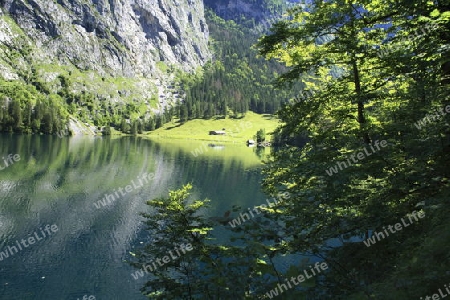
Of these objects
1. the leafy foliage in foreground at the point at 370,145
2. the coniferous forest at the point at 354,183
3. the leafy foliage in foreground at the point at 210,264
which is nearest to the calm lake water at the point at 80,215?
the leafy foliage in foreground at the point at 210,264

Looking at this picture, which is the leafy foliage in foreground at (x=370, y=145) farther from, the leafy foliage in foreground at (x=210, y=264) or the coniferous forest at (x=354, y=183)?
the leafy foliage in foreground at (x=210, y=264)

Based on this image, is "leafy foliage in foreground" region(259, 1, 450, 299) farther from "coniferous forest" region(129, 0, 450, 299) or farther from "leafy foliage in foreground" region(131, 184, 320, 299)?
"leafy foliage in foreground" region(131, 184, 320, 299)

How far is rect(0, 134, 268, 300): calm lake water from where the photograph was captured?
88.9 ft

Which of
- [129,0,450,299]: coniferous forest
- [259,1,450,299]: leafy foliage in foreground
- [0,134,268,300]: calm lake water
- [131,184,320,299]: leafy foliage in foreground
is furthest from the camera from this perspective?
[0,134,268,300]: calm lake water

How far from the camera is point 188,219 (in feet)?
36.2

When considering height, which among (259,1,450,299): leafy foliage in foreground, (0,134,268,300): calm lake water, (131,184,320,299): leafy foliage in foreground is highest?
(259,1,450,299): leafy foliage in foreground

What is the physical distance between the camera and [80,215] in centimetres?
4466

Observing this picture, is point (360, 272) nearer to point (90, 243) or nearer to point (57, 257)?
point (57, 257)

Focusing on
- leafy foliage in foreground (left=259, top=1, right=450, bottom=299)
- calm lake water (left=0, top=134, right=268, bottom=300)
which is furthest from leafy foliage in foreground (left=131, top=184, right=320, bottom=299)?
calm lake water (left=0, top=134, right=268, bottom=300)

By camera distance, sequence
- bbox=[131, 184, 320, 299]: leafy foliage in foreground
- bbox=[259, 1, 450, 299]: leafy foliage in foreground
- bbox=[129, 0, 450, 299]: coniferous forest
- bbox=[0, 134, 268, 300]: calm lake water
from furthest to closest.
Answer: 1. bbox=[0, 134, 268, 300]: calm lake water
2. bbox=[259, 1, 450, 299]: leafy foliage in foreground
3. bbox=[131, 184, 320, 299]: leafy foliage in foreground
4. bbox=[129, 0, 450, 299]: coniferous forest

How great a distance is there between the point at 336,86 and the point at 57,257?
3000 centimetres

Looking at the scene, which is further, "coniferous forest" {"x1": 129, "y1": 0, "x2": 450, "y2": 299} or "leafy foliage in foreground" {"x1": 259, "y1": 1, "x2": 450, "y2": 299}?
"leafy foliage in foreground" {"x1": 259, "y1": 1, "x2": 450, "y2": 299}

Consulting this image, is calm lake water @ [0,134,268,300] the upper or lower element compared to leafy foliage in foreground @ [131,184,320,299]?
lower

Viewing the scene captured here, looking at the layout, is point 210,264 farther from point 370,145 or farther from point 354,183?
point 370,145
